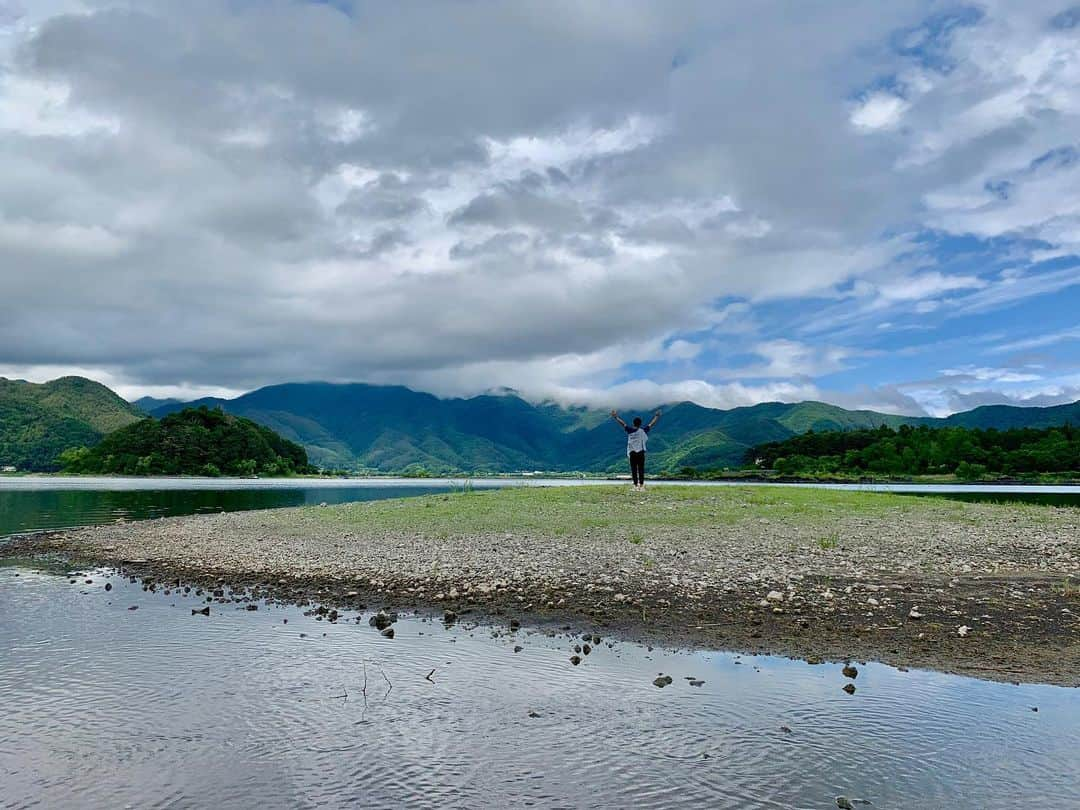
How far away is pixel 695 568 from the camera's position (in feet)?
76.8

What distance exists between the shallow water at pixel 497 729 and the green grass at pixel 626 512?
576 inches

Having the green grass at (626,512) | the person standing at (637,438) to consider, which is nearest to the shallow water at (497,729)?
the green grass at (626,512)

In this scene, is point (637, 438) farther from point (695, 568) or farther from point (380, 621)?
point (380, 621)

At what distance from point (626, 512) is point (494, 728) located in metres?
26.3

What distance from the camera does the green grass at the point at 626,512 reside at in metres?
32.9

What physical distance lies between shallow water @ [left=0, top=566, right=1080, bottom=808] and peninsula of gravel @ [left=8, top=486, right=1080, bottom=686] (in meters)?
2.06

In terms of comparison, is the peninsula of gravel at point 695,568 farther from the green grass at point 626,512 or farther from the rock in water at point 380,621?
the rock in water at point 380,621

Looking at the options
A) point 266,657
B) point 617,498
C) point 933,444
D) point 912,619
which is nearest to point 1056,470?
point 933,444

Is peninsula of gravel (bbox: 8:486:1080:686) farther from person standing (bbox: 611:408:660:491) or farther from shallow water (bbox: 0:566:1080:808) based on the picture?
person standing (bbox: 611:408:660:491)

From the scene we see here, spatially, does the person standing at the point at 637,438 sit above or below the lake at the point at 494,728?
above

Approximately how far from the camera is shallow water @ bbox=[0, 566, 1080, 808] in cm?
945

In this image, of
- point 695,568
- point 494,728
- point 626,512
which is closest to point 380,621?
point 494,728

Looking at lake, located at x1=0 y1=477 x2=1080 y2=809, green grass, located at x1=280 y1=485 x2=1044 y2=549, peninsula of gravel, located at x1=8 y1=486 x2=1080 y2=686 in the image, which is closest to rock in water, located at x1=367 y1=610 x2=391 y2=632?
lake, located at x1=0 y1=477 x2=1080 y2=809

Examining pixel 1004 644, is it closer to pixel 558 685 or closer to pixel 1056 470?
pixel 558 685
